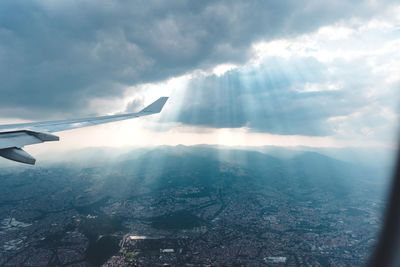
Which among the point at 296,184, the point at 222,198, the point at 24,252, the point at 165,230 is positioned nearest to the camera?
the point at 24,252

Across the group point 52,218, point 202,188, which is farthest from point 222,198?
point 52,218

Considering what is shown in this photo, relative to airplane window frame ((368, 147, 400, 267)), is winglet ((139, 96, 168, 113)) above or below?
above

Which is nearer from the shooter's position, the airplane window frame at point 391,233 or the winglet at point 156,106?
the airplane window frame at point 391,233

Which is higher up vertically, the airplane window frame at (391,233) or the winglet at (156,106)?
the winglet at (156,106)

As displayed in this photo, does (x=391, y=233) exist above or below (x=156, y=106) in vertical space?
below

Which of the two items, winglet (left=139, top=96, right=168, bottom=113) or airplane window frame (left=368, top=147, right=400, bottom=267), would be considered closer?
airplane window frame (left=368, top=147, right=400, bottom=267)

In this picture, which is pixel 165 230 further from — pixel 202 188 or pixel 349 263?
pixel 202 188

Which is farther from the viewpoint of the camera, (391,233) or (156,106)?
(156,106)

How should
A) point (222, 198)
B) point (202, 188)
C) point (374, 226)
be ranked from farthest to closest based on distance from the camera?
point (202, 188) < point (222, 198) < point (374, 226)
